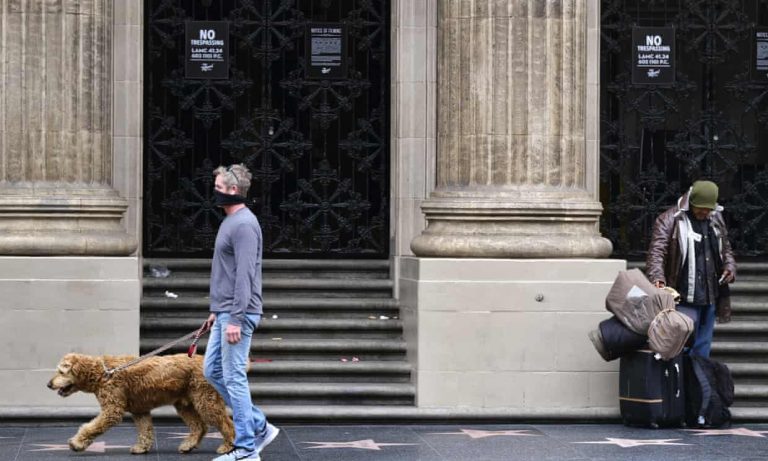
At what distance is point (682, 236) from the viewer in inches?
541

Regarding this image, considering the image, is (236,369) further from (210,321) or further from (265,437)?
(265,437)

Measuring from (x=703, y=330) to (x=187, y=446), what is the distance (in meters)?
4.65

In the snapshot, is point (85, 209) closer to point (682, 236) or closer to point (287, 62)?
point (287, 62)

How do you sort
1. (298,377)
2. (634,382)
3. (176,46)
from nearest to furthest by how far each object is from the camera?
(634,382) < (298,377) < (176,46)

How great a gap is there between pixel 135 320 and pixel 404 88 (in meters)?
3.36

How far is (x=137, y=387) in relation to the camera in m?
11.5

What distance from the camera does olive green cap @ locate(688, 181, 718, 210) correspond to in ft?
44.3

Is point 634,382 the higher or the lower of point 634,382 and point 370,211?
the lower

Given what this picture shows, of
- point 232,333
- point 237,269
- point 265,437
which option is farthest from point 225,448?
point 237,269

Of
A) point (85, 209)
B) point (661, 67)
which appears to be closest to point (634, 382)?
point (661, 67)

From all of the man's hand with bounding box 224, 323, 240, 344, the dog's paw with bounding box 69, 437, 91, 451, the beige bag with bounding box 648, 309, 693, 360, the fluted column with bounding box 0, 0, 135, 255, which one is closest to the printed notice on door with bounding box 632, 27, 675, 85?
the beige bag with bounding box 648, 309, 693, 360

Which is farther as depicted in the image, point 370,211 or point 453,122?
point 370,211

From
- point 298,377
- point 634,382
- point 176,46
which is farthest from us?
point 176,46

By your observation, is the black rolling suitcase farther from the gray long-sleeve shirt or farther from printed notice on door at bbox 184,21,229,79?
printed notice on door at bbox 184,21,229,79
